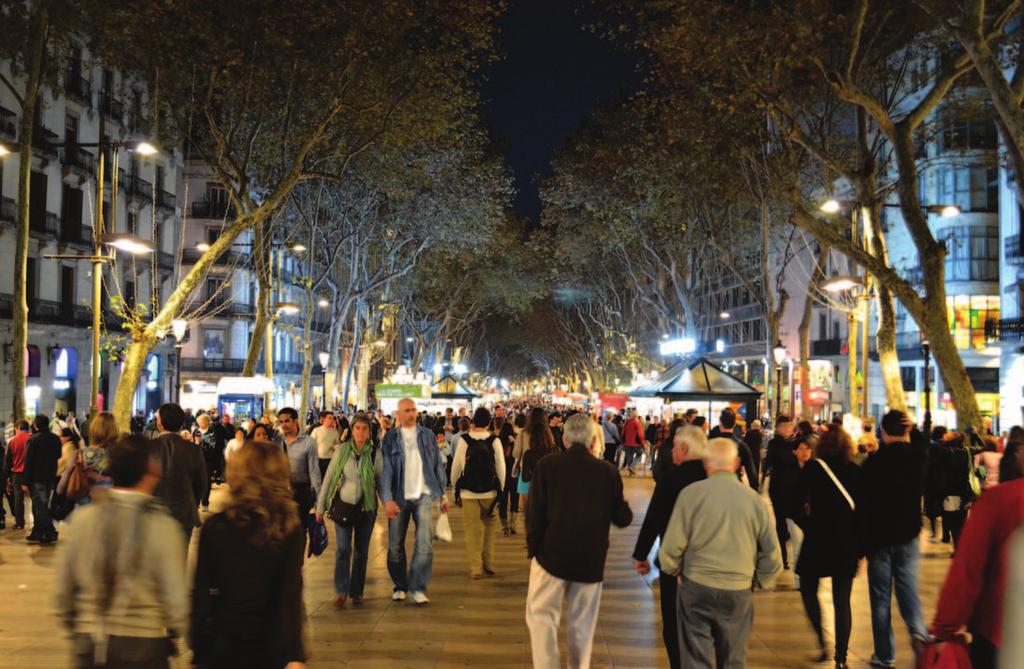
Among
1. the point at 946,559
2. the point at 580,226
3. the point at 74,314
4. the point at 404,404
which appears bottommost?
the point at 946,559

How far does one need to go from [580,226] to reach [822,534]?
37.2 meters

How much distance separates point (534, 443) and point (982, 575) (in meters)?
6.33

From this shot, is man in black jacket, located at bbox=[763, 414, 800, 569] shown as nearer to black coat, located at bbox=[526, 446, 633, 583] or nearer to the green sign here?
black coat, located at bbox=[526, 446, 633, 583]

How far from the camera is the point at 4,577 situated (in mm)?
10781

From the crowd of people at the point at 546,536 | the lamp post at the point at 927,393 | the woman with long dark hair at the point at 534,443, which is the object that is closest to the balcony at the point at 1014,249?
the lamp post at the point at 927,393

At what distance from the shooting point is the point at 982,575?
12.9 feet

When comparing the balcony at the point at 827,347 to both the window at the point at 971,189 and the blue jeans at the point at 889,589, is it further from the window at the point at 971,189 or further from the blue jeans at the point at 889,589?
the blue jeans at the point at 889,589

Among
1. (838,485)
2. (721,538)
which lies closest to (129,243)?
(838,485)

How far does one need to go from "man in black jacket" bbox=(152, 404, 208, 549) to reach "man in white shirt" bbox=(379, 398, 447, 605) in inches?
68.6

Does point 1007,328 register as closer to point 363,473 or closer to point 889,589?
point 889,589

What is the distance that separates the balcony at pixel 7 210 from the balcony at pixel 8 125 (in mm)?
1992

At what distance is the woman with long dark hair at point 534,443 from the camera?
10.1 metres

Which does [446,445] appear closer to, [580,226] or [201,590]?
[201,590]

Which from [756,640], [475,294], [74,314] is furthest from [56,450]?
[475,294]
